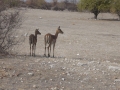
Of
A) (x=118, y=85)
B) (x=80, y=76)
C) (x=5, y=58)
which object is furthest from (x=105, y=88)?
(x=5, y=58)

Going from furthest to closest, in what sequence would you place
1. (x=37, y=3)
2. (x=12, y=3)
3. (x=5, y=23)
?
(x=37, y=3)
(x=12, y=3)
(x=5, y=23)

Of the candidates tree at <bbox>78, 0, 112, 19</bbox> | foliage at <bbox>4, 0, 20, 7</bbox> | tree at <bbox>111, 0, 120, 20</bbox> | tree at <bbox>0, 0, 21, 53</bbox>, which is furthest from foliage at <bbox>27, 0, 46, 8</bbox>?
tree at <bbox>0, 0, 21, 53</bbox>

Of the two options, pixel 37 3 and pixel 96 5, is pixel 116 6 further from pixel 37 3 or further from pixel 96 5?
pixel 37 3

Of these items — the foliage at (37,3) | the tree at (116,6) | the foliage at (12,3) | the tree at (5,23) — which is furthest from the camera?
the foliage at (37,3)

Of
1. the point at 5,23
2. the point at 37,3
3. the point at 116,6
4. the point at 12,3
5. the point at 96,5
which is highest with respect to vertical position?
the point at 37,3

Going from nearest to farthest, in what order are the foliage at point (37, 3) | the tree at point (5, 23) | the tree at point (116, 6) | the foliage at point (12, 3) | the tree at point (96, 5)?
1. the tree at point (5, 23)
2. the foliage at point (12, 3)
3. the tree at point (96, 5)
4. the tree at point (116, 6)
5. the foliage at point (37, 3)

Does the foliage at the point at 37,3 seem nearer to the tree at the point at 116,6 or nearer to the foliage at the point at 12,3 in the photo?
the tree at the point at 116,6

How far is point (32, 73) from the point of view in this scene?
30.4ft

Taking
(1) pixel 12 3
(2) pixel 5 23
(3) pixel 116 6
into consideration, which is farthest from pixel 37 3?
(2) pixel 5 23

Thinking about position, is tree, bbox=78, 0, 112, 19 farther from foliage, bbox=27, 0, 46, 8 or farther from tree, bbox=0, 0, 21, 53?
foliage, bbox=27, 0, 46, 8

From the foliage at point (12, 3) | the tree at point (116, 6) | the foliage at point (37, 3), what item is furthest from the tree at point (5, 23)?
the foliage at point (37, 3)

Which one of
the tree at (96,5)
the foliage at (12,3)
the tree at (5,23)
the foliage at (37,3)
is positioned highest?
the foliage at (37,3)

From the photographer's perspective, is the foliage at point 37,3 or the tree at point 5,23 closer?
the tree at point 5,23

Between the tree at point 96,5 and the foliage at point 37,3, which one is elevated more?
the foliage at point 37,3
